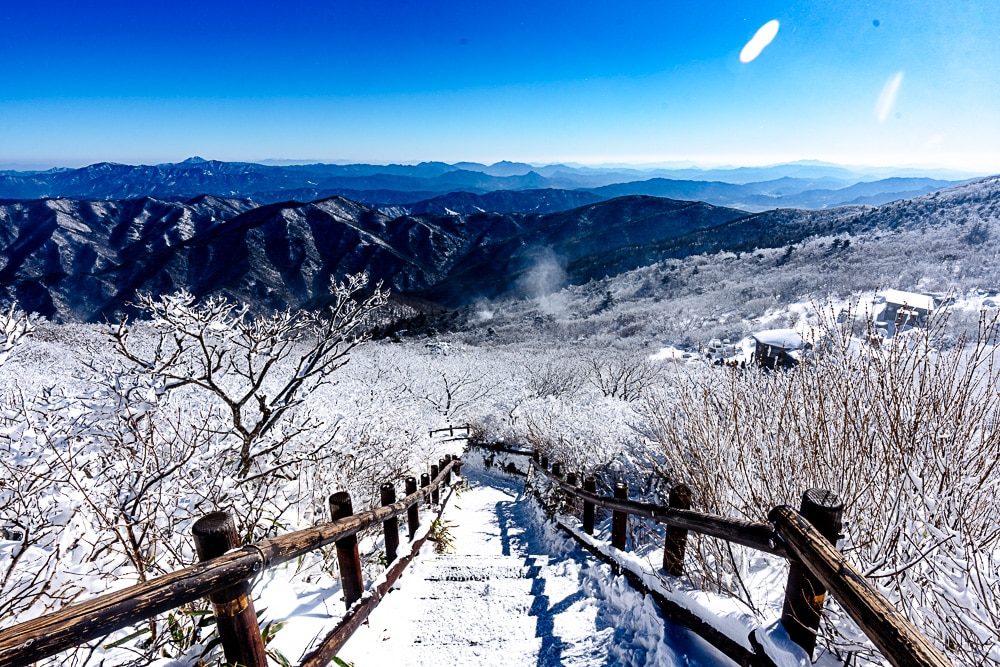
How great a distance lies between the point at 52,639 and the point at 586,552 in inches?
190

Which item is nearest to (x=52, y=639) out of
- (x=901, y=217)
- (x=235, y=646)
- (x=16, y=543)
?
(x=235, y=646)

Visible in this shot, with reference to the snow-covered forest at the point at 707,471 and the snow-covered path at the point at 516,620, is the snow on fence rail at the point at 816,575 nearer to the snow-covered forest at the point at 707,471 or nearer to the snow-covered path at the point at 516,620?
the snow-covered forest at the point at 707,471

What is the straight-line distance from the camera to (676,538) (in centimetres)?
343

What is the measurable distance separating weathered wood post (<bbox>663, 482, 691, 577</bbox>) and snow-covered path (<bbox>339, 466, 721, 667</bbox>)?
0.34 m

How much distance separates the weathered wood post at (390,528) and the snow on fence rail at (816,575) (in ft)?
7.59

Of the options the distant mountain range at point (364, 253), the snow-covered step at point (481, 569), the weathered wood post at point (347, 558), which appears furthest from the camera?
the distant mountain range at point (364, 253)

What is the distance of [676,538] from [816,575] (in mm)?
1725

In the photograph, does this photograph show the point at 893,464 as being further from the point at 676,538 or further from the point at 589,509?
the point at 589,509

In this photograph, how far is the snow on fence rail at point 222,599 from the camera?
126 cm

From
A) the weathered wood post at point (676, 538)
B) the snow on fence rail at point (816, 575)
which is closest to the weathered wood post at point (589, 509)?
the weathered wood post at point (676, 538)

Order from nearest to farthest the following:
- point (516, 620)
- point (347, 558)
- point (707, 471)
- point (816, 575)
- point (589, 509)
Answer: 1. point (816, 575)
2. point (347, 558)
3. point (516, 620)
4. point (707, 471)
5. point (589, 509)

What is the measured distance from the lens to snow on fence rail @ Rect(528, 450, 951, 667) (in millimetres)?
1410

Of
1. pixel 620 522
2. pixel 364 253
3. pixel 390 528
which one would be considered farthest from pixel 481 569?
pixel 364 253

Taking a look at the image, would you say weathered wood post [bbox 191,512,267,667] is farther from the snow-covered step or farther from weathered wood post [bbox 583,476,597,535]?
weathered wood post [bbox 583,476,597,535]
